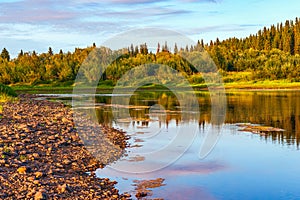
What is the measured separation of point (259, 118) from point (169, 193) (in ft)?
82.6

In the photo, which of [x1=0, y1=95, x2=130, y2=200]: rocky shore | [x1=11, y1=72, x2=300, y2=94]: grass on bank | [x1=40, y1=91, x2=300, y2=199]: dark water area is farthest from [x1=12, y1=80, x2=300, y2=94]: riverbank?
[x1=0, y1=95, x2=130, y2=200]: rocky shore

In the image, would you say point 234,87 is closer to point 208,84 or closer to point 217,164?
point 208,84

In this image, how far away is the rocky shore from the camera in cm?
1424

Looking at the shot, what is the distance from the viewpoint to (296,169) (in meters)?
19.0

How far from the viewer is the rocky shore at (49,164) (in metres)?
14.2

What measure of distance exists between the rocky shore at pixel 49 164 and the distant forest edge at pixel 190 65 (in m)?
102

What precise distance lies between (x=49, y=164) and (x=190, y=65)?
438 feet

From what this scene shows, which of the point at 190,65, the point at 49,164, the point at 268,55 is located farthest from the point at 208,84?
the point at 49,164

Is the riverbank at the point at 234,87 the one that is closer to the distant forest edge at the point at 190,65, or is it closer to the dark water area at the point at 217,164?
the distant forest edge at the point at 190,65

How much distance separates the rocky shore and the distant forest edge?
102 m

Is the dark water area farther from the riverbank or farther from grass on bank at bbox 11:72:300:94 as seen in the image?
grass on bank at bbox 11:72:300:94

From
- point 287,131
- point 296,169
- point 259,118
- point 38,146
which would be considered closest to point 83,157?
point 38,146

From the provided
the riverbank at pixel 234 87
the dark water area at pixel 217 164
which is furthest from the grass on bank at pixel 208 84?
the dark water area at pixel 217 164

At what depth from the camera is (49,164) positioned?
59.5ft
